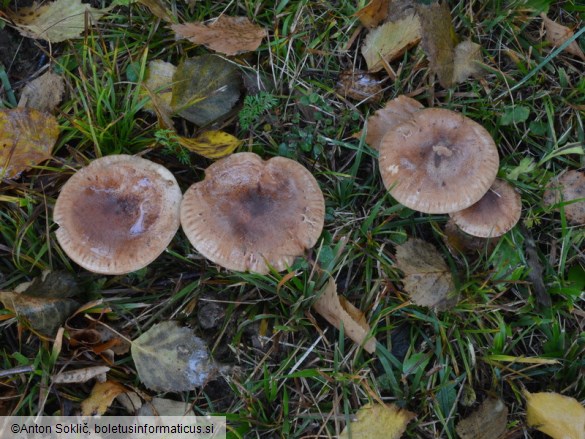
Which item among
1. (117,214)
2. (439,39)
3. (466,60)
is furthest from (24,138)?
(466,60)

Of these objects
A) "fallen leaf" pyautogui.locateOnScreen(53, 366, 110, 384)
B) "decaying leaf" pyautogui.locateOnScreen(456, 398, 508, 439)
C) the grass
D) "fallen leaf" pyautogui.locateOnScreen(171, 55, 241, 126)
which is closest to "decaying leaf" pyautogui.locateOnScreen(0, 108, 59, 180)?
the grass

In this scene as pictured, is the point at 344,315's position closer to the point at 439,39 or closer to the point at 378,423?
the point at 378,423

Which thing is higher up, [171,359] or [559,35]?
[559,35]

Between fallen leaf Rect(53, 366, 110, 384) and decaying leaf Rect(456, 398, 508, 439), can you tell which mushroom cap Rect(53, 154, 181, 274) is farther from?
decaying leaf Rect(456, 398, 508, 439)

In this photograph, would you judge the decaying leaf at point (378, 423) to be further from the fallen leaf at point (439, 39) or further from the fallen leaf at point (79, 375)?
the fallen leaf at point (439, 39)

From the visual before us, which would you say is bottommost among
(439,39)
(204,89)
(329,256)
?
(329,256)

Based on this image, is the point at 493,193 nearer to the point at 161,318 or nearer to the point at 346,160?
the point at 346,160

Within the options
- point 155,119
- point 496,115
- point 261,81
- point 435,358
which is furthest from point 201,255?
point 496,115
